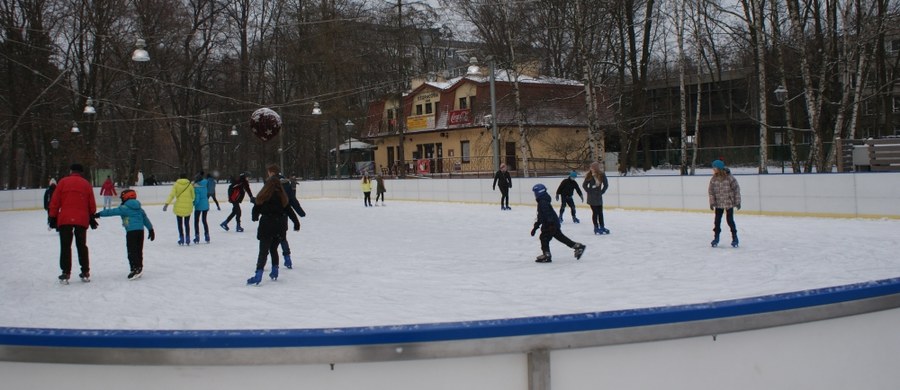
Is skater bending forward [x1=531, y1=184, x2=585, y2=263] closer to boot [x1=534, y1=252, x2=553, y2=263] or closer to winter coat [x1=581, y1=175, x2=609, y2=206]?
boot [x1=534, y1=252, x2=553, y2=263]

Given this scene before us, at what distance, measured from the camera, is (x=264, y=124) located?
2216cm

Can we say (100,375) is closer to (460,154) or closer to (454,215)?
(454,215)

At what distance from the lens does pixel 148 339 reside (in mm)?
2402

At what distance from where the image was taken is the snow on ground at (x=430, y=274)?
23.1ft

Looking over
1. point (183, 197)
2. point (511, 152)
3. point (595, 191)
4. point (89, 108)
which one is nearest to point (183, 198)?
point (183, 197)

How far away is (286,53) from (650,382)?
39.1 m

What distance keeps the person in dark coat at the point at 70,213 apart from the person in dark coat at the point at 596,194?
8928 millimetres

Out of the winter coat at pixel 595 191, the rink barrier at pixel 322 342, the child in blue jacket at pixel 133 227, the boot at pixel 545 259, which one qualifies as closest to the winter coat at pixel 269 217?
the child in blue jacket at pixel 133 227

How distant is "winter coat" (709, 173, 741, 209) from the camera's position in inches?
447

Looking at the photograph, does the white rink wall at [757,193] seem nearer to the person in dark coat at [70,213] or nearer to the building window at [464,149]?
the building window at [464,149]

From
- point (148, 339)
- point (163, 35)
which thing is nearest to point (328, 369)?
point (148, 339)

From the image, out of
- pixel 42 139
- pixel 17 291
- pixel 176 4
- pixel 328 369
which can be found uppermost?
pixel 176 4

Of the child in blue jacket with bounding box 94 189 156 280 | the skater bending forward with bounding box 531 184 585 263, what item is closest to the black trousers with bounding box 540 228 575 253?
the skater bending forward with bounding box 531 184 585 263

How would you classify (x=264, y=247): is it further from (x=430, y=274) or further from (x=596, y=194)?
(x=596, y=194)
